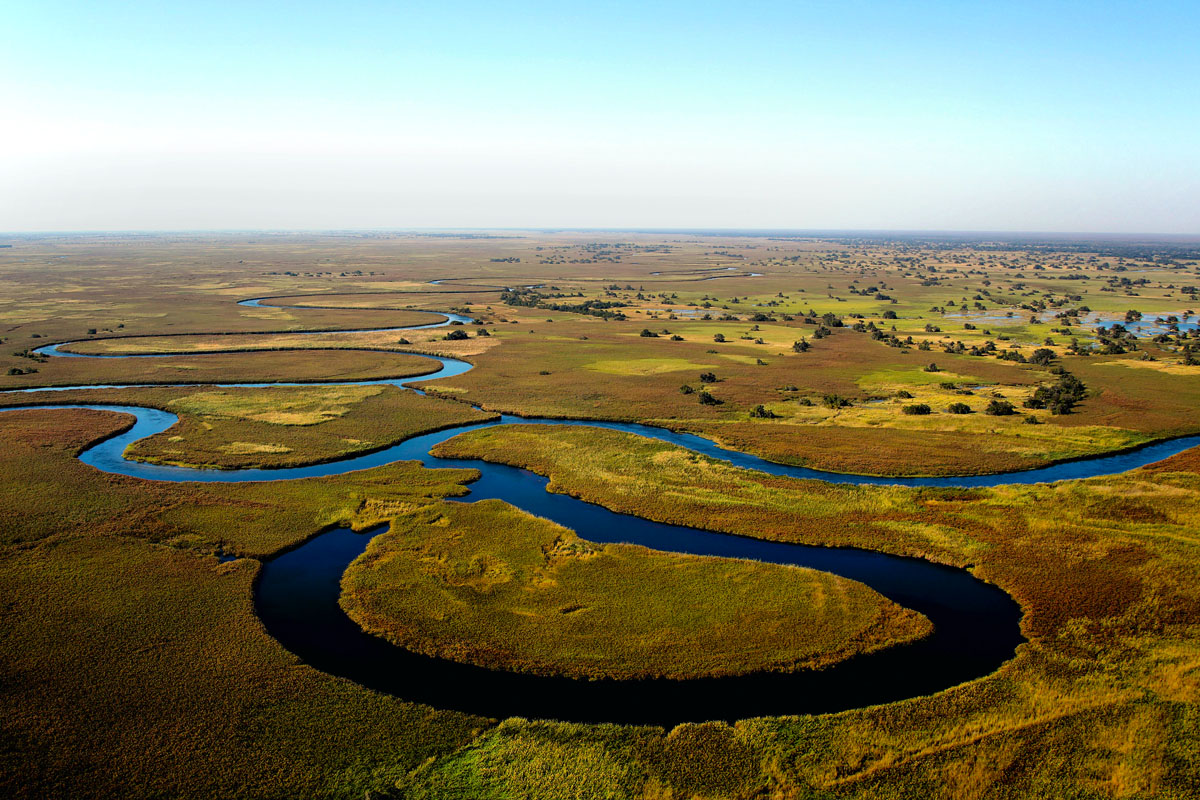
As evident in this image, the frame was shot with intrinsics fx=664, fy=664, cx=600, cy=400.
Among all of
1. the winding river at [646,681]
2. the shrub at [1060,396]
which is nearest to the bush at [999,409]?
the shrub at [1060,396]

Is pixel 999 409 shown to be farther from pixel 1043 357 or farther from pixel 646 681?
pixel 646 681

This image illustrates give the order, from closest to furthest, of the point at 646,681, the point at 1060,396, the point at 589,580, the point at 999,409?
the point at 646,681 < the point at 589,580 < the point at 999,409 < the point at 1060,396

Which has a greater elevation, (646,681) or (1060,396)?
(1060,396)

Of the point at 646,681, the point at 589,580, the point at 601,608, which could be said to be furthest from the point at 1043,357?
the point at 646,681

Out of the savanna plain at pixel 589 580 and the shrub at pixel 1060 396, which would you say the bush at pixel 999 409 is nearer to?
the savanna plain at pixel 589 580

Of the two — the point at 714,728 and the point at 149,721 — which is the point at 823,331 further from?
the point at 149,721

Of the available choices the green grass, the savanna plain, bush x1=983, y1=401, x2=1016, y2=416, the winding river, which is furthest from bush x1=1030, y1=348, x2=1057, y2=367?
the green grass

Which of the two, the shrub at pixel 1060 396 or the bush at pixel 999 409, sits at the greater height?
the shrub at pixel 1060 396
